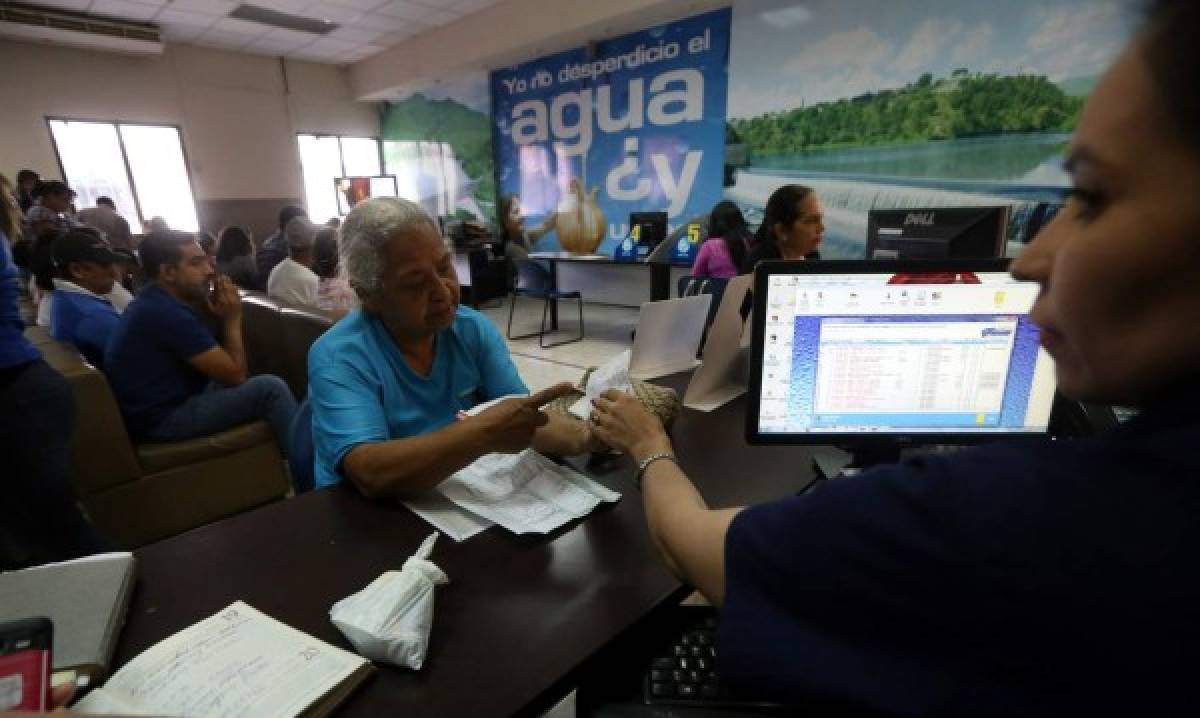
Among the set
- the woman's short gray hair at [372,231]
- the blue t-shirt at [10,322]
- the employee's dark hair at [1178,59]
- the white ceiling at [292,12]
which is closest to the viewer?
the employee's dark hair at [1178,59]

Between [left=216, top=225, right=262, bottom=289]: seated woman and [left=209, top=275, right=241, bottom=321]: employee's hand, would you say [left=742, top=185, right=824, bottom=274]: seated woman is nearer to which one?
[left=209, top=275, right=241, bottom=321]: employee's hand

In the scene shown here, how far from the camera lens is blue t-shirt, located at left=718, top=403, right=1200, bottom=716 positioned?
35 centimetres

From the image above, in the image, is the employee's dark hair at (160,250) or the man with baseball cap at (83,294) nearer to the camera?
the employee's dark hair at (160,250)

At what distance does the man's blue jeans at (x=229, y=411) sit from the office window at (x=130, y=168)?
668 centimetres

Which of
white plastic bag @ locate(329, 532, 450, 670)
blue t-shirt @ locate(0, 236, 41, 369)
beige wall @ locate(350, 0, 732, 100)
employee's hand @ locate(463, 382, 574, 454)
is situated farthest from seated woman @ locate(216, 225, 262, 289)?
white plastic bag @ locate(329, 532, 450, 670)

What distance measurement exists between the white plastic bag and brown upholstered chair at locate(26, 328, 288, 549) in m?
2.02

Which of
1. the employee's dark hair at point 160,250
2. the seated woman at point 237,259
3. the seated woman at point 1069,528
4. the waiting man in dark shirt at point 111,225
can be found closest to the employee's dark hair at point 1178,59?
the seated woman at point 1069,528

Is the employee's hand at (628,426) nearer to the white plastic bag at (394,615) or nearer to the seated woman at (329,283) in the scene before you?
the white plastic bag at (394,615)

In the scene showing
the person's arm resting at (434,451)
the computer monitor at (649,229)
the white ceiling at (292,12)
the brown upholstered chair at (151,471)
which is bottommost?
the brown upholstered chair at (151,471)

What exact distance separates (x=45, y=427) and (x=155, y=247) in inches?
33.9

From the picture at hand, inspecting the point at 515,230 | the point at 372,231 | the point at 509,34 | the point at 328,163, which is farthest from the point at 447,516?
the point at 328,163

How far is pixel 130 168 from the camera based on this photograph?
7141 millimetres

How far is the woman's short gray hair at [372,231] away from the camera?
1.19m

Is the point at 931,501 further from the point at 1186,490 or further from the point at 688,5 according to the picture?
the point at 688,5
